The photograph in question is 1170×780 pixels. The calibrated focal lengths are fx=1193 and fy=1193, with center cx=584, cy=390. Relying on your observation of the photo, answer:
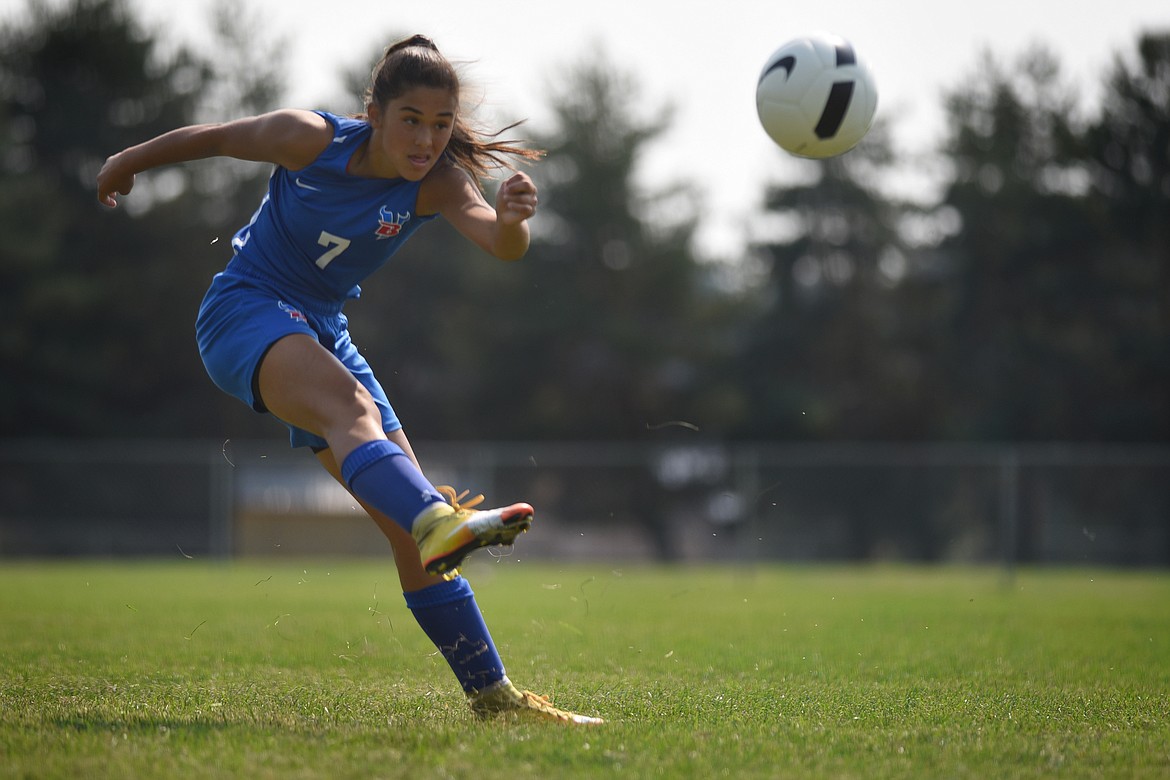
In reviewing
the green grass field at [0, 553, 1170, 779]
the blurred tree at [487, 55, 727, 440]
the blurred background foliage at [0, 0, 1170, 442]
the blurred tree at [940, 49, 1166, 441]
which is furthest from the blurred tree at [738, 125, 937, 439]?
the green grass field at [0, 553, 1170, 779]

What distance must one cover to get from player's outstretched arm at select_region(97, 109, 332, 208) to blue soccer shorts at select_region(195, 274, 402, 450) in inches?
17.6

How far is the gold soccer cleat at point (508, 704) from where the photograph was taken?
392cm

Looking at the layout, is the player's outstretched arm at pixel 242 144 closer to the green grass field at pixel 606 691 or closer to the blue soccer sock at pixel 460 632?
the blue soccer sock at pixel 460 632

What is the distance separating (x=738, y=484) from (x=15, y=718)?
609 inches

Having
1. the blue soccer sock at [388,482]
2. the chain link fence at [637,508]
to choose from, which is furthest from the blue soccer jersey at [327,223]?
the chain link fence at [637,508]

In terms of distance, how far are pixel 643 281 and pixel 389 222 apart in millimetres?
27864

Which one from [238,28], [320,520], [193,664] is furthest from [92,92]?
[193,664]

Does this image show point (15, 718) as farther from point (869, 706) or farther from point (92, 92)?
point (92, 92)

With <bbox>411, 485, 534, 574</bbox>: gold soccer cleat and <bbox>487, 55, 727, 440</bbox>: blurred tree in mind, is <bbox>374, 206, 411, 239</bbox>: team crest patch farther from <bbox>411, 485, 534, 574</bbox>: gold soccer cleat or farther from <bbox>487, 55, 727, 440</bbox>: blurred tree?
<bbox>487, 55, 727, 440</bbox>: blurred tree

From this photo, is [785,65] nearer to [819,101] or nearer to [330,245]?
[819,101]

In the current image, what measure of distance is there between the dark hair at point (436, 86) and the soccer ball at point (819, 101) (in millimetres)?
1568

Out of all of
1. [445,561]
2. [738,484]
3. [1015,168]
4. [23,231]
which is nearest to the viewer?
[445,561]

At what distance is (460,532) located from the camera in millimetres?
3449

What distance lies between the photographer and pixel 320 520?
765 inches
